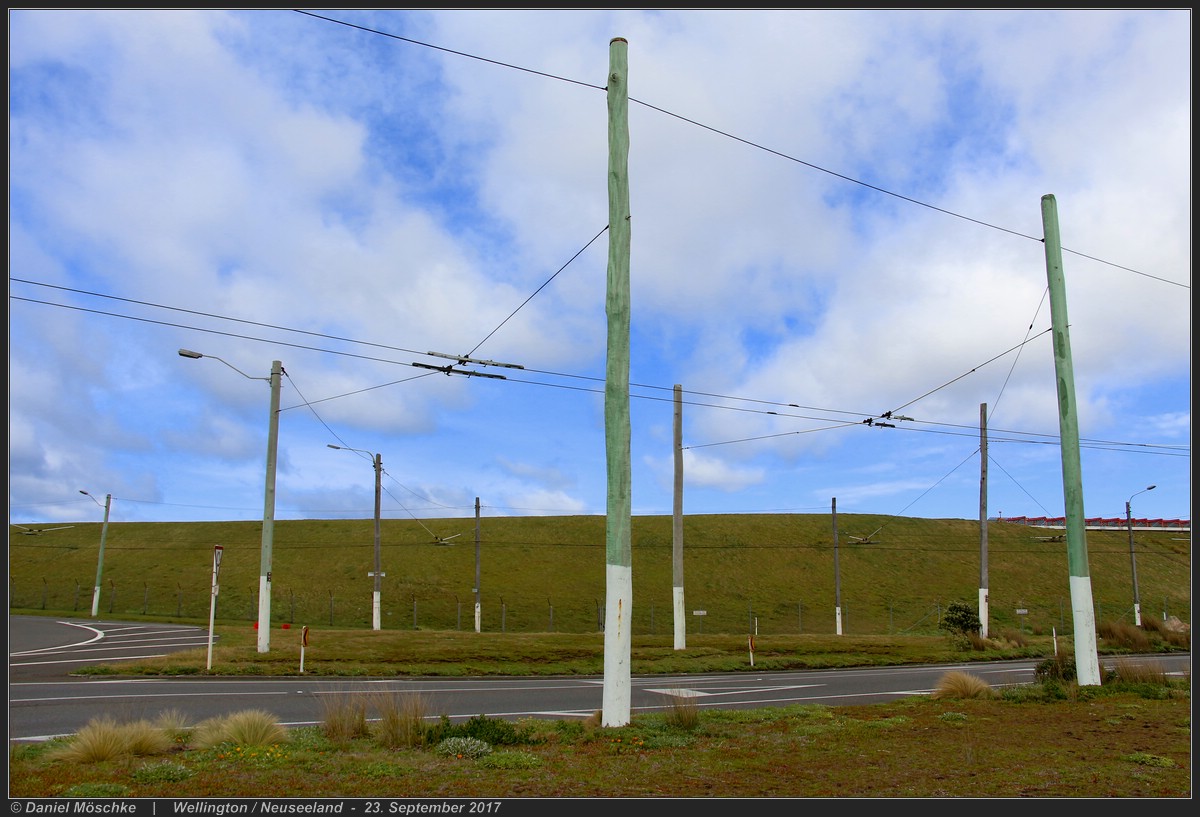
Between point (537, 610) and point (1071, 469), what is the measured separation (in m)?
50.7

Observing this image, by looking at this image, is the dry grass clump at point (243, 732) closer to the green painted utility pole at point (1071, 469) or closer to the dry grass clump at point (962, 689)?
the dry grass clump at point (962, 689)

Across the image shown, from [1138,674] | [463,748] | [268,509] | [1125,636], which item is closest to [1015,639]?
[1125,636]

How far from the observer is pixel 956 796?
657cm

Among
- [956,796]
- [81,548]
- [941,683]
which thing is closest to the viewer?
[956,796]

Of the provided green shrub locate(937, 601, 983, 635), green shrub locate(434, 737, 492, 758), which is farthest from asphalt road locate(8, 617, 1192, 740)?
green shrub locate(937, 601, 983, 635)

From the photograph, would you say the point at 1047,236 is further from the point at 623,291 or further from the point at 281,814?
the point at 281,814

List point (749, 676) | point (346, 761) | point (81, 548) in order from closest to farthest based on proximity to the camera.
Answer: point (346, 761) < point (749, 676) < point (81, 548)

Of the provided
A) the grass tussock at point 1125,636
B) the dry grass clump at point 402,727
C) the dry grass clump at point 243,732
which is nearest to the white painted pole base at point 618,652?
the dry grass clump at point 402,727

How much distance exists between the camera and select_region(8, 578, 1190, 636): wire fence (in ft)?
189

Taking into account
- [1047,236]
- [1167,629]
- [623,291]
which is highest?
[1047,236]

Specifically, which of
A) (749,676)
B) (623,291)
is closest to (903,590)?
(749,676)

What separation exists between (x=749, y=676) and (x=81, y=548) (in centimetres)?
7909

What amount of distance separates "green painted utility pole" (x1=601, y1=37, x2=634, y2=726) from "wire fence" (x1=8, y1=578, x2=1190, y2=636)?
45.3 m

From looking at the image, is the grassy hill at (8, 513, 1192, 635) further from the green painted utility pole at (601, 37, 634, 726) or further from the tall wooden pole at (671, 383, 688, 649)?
the green painted utility pole at (601, 37, 634, 726)
